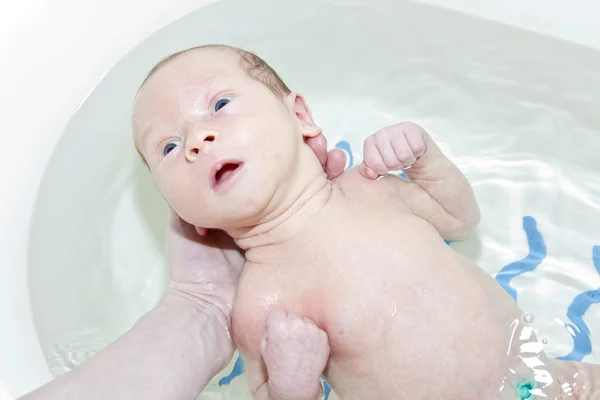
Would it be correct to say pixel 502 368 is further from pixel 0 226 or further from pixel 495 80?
pixel 0 226

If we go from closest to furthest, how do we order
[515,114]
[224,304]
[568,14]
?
1. [224,304]
2. [568,14]
3. [515,114]

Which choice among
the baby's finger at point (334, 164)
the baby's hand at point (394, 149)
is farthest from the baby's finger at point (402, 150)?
the baby's finger at point (334, 164)

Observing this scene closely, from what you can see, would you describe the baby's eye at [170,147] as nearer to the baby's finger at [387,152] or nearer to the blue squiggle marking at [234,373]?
the baby's finger at [387,152]

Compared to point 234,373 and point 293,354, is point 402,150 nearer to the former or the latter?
point 293,354

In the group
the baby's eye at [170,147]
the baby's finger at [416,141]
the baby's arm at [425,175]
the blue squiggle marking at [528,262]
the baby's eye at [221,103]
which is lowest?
the blue squiggle marking at [528,262]

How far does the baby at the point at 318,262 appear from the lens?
0.94 metres

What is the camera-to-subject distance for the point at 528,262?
1366mm

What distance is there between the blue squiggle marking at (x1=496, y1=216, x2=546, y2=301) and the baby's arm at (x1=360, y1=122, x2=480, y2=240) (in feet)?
0.61

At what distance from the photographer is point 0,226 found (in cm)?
114

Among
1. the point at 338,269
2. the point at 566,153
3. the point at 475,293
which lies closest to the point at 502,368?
the point at 475,293

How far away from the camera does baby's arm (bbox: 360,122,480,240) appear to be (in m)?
1.09

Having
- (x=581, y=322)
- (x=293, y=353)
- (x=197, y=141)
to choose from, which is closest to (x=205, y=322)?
(x=293, y=353)

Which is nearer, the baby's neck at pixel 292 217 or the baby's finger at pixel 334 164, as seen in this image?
the baby's neck at pixel 292 217

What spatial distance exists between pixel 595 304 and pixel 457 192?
1.36 feet
